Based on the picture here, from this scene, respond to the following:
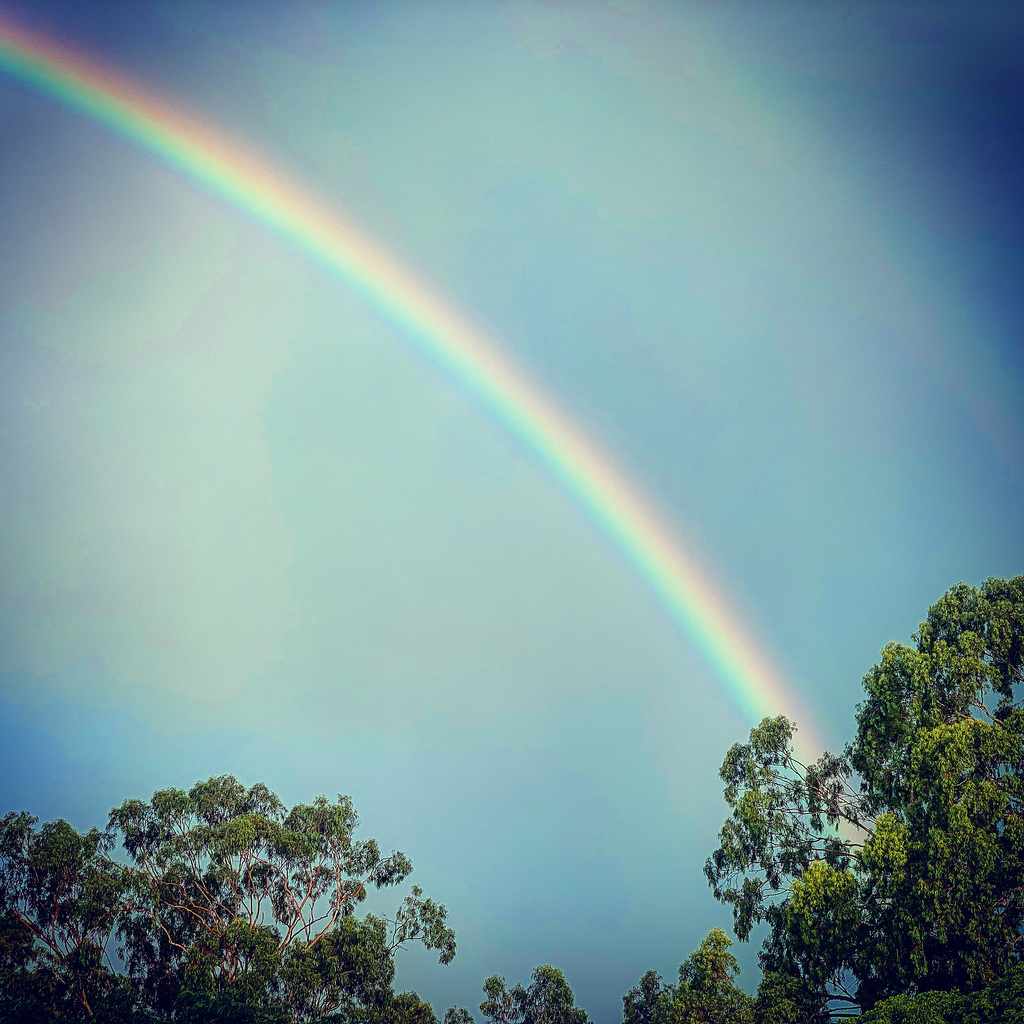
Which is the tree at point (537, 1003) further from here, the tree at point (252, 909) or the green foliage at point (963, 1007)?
the green foliage at point (963, 1007)

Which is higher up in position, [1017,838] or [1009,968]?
[1017,838]

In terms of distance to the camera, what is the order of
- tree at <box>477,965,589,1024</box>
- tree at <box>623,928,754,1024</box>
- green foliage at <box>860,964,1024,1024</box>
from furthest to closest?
tree at <box>477,965,589,1024</box> < tree at <box>623,928,754,1024</box> < green foliage at <box>860,964,1024,1024</box>

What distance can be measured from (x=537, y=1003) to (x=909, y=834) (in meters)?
16.8

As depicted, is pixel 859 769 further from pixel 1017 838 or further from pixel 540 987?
pixel 540 987

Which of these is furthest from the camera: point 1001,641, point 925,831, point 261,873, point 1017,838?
point 261,873

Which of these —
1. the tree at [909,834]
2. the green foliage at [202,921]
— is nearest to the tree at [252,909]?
the green foliage at [202,921]

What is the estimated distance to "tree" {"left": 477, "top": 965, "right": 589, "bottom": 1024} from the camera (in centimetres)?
2750

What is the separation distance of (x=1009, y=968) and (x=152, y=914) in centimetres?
2350

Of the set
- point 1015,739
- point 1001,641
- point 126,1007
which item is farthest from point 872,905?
point 126,1007

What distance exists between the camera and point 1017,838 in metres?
15.8

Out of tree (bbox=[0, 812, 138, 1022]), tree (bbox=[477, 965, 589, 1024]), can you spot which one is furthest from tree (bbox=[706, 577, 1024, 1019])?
tree (bbox=[0, 812, 138, 1022])

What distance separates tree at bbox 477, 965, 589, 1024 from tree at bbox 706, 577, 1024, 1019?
32.6ft

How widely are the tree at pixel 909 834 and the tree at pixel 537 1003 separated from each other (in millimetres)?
9923

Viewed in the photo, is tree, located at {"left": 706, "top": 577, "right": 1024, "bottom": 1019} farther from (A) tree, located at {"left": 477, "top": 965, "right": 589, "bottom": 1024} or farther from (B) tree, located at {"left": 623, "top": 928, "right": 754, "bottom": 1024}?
(A) tree, located at {"left": 477, "top": 965, "right": 589, "bottom": 1024}
